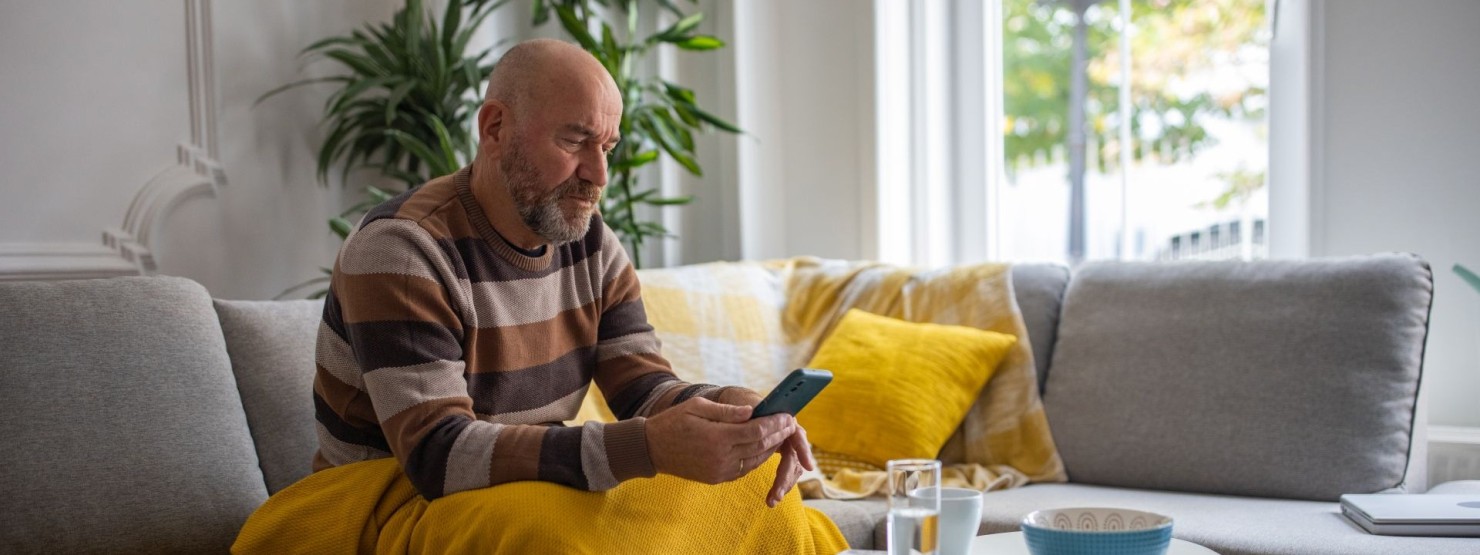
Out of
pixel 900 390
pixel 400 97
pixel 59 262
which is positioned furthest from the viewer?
pixel 400 97

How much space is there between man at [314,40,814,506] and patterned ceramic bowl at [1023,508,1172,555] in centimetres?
30

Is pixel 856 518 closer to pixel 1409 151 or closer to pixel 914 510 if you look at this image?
pixel 914 510

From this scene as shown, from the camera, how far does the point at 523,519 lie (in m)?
1.36

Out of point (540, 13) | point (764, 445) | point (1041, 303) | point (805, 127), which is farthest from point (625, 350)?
point (805, 127)

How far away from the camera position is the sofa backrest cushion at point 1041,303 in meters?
2.54

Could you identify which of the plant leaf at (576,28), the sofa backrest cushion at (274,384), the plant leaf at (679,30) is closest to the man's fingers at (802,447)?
the sofa backrest cushion at (274,384)

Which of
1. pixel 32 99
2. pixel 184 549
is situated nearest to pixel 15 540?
pixel 184 549

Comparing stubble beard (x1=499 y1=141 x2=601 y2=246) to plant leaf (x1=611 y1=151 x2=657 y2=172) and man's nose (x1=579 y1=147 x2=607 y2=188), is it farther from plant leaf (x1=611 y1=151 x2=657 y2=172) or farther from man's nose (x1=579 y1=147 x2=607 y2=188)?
plant leaf (x1=611 y1=151 x2=657 y2=172)

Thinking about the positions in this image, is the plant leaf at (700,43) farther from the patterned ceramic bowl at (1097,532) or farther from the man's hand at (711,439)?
the patterned ceramic bowl at (1097,532)

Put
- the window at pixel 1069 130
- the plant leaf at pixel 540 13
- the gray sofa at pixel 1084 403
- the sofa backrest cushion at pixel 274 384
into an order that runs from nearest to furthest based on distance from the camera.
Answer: the gray sofa at pixel 1084 403
the sofa backrest cushion at pixel 274 384
the plant leaf at pixel 540 13
the window at pixel 1069 130

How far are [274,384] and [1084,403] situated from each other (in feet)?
4.80

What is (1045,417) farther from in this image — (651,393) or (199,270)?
(199,270)

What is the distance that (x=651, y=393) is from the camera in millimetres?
1752

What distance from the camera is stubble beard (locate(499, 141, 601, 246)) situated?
158 cm
